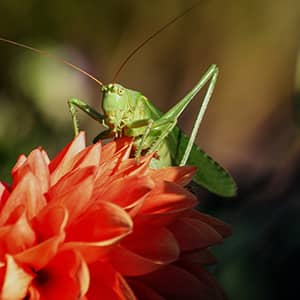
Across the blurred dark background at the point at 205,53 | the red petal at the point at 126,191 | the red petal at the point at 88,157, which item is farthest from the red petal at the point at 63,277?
the blurred dark background at the point at 205,53

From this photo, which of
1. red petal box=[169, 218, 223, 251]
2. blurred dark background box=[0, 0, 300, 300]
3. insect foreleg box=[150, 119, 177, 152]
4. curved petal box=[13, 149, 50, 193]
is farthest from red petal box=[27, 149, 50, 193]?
blurred dark background box=[0, 0, 300, 300]

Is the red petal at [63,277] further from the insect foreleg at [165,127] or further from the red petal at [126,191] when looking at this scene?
the insect foreleg at [165,127]

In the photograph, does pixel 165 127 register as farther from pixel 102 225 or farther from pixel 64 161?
pixel 102 225

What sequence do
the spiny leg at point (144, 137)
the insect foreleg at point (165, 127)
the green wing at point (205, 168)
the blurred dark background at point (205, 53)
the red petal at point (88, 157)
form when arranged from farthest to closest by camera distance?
1. the blurred dark background at point (205, 53)
2. the green wing at point (205, 168)
3. the insect foreleg at point (165, 127)
4. the spiny leg at point (144, 137)
5. the red petal at point (88, 157)

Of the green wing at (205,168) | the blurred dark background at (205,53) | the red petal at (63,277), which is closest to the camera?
the red petal at (63,277)

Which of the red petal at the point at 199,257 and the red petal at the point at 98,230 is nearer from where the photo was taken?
the red petal at the point at 98,230

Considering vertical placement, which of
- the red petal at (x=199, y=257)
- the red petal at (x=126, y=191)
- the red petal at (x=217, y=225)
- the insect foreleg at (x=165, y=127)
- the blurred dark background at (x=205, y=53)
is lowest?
the blurred dark background at (x=205, y=53)

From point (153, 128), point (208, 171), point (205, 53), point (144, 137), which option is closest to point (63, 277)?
point (144, 137)
